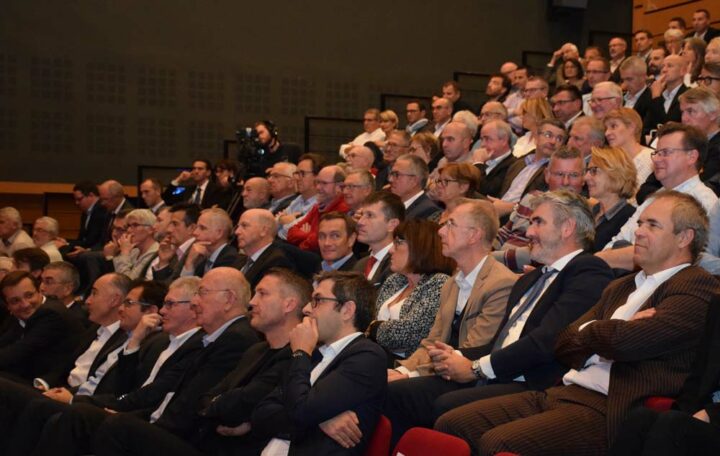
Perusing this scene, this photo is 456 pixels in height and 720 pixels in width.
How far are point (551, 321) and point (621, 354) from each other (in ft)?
1.82

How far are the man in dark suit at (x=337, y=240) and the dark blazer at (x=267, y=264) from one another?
0.34 metres

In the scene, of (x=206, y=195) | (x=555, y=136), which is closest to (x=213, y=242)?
(x=555, y=136)

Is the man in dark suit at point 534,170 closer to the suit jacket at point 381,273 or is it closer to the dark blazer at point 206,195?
the suit jacket at point 381,273

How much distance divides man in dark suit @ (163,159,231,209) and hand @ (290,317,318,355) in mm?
6031

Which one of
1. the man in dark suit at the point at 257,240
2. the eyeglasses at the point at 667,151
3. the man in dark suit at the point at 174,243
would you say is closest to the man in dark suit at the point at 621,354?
the eyeglasses at the point at 667,151

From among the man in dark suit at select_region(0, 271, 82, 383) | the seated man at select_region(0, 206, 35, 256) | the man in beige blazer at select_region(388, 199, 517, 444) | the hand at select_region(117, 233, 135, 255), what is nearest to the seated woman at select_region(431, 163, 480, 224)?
the man in beige blazer at select_region(388, 199, 517, 444)

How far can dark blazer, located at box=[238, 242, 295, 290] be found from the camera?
624cm

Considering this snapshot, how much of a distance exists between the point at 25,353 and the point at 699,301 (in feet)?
14.9

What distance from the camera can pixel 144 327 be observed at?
5637 mm

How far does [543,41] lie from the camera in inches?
551

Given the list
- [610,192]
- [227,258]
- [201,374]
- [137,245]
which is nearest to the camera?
[201,374]

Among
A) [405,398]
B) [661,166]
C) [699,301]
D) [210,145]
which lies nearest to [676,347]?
[699,301]

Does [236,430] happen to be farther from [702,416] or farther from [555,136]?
[555,136]

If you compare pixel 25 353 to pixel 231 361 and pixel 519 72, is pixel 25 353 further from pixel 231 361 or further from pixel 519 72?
pixel 519 72
